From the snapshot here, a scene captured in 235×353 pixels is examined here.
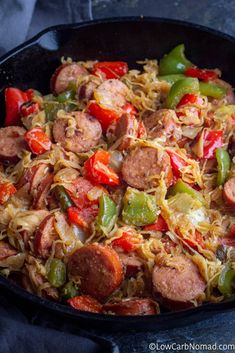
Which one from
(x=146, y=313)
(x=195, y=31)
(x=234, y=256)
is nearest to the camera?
(x=146, y=313)

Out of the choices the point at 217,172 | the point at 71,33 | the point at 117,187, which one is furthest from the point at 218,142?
the point at 71,33

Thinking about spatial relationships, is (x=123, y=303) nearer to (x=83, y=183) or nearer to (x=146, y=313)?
(x=146, y=313)

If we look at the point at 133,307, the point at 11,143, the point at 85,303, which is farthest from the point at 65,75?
the point at 133,307

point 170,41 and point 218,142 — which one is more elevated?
point 170,41

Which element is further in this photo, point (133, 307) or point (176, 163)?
point (176, 163)

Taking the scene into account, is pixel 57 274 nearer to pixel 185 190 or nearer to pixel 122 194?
pixel 122 194

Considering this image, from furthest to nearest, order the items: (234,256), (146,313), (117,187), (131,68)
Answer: (131,68), (117,187), (234,256), (146,313)

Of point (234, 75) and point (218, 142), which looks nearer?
point (218, 142)
